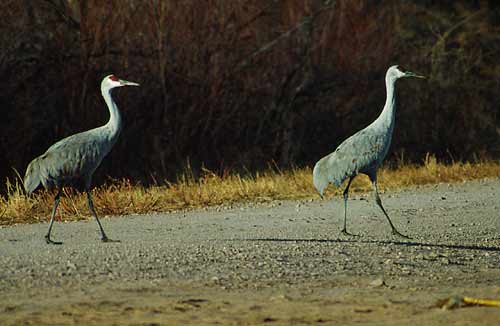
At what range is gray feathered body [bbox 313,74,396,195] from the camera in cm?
1153

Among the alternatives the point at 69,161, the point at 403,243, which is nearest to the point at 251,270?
the point at 403,243

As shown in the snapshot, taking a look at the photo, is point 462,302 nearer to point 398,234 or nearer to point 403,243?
point 403,243

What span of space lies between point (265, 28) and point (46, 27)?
4.76 metres

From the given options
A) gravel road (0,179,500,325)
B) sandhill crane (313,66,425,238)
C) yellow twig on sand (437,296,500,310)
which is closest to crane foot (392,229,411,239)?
sandhill crane (313,66,425,238)

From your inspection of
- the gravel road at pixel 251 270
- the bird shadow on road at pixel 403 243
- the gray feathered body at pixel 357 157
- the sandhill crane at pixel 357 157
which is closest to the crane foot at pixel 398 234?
the sandhill crane at pixel 357 157

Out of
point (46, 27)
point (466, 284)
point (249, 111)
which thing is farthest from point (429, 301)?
point (249, 111)

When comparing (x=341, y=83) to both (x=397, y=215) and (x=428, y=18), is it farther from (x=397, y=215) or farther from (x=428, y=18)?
(x=397, y=215)

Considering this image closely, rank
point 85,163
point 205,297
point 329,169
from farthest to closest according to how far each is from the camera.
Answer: point 329,169 → point 85,163 → point 205,297

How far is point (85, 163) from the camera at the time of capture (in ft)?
35.5

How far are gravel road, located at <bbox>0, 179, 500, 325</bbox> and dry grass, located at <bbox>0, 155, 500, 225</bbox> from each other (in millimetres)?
588

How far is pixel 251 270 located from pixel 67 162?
2.69 metres

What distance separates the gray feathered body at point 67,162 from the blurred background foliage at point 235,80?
6.54 m

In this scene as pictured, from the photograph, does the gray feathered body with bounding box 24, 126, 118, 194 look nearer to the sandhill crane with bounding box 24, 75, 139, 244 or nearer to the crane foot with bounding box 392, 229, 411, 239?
the sandhill crane with bounding box 24, 75, 139, 244

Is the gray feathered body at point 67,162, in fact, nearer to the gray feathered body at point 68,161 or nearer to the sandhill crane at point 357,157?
the gray feathered body at point 68,161
